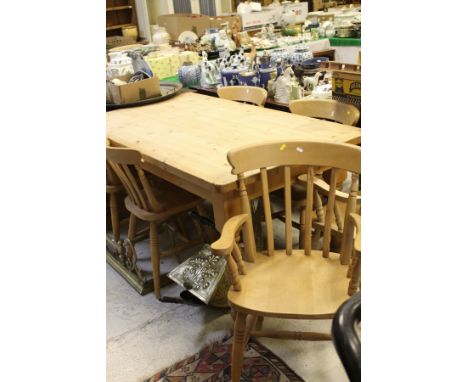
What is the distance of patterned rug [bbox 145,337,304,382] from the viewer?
1.83 meters

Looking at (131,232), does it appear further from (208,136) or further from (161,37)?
(161,37)

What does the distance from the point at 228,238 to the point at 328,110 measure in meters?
1.18

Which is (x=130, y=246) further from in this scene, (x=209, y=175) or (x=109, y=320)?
(x=209, y=175)

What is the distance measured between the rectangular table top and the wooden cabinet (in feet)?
16.6

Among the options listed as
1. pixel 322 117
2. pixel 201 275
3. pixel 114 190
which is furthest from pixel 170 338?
pixel 322 117

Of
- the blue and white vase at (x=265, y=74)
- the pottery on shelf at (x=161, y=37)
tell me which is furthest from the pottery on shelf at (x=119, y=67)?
the pottery on shelf at (x=161, y=37)

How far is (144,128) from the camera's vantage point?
2482 mm

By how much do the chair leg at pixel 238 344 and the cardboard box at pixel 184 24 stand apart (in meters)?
4.02

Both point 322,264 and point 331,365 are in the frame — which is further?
point 331,365
